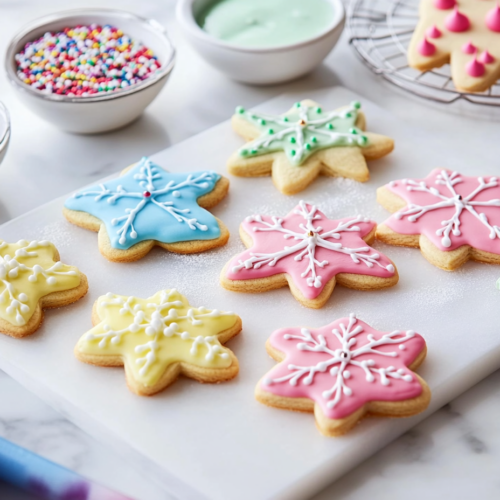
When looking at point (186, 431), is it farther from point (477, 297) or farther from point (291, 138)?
point (291, 138)

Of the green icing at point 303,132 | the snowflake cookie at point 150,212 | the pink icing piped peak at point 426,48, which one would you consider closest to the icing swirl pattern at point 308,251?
the snowflake cookie at point 150,212

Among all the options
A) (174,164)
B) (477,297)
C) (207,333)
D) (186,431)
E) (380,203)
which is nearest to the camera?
(186,431)

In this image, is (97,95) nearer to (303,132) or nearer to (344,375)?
(303,132)

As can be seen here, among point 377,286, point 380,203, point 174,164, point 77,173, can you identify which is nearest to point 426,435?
point 377,286

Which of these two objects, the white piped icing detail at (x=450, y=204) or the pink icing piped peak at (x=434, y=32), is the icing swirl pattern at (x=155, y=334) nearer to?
the white piped icing detail at (x=450, y=204)

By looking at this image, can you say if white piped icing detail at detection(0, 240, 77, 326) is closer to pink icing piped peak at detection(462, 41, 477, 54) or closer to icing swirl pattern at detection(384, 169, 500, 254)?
icing swirl pattern at detection(384, 169, 500, 254)
